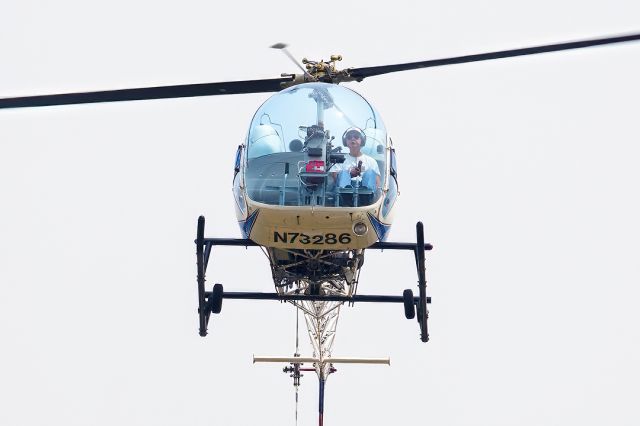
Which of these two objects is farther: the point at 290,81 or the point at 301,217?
the point at 290,81

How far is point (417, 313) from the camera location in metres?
24.1

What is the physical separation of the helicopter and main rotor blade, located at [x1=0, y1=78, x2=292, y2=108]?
16 millimetres

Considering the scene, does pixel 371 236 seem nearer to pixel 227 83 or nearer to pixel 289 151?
pixel 289 151

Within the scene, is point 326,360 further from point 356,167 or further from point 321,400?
point 356,167

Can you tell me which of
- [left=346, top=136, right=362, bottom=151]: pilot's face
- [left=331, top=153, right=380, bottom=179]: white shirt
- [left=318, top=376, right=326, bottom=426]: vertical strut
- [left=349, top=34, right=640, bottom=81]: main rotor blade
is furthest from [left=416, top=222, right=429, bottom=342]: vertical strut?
[left=318, top=376, right=326, bottom=426]: vertical strut

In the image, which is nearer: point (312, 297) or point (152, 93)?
point (152, 93)

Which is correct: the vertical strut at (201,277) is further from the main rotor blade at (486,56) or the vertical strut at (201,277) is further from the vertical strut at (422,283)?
the main rotor blade at (486,56)

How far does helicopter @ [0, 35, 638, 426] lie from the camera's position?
21578 mm

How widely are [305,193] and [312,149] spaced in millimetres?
658

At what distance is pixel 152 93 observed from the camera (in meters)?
23.5

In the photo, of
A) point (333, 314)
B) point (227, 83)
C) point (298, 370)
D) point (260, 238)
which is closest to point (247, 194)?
point (260, 238)

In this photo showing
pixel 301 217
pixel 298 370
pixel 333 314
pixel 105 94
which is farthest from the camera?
pixel 298 370

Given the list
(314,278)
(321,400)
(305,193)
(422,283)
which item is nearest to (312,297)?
(314,278)

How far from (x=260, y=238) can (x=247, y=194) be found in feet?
2.32
